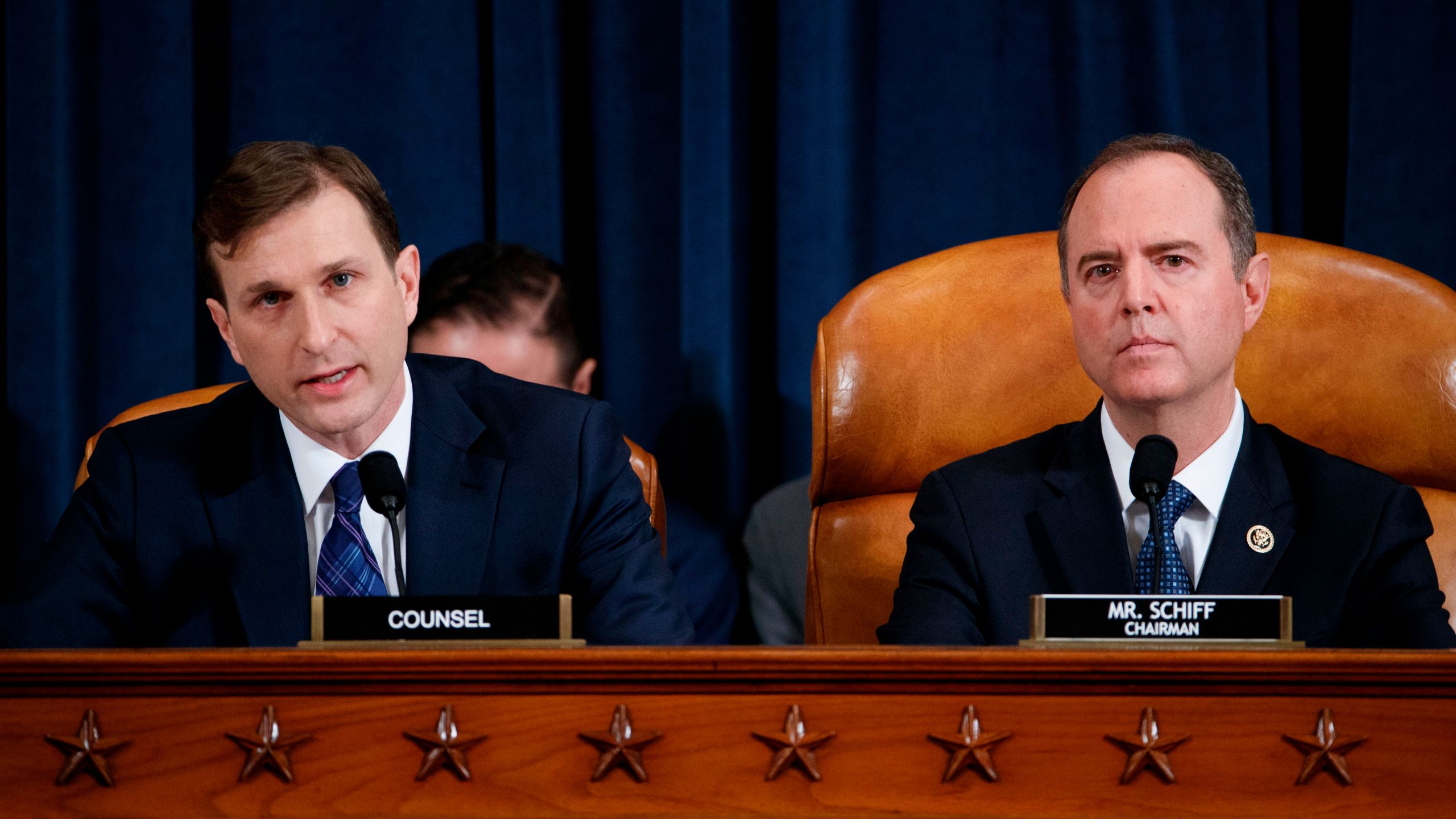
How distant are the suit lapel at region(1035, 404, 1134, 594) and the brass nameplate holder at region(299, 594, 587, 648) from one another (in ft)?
2.18

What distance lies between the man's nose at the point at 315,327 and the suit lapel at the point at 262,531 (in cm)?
18

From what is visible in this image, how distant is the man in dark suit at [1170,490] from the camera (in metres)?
1.43

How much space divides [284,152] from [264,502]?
39 centimetres

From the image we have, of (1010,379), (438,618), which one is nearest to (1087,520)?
(1010,379)

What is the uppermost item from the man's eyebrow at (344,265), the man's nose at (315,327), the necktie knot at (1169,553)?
the man's eyebrow at (344,265)

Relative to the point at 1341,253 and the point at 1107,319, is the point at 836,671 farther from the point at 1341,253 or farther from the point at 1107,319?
the point at 1341,253

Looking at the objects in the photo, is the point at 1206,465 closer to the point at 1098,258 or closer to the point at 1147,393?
the point at 1147,393

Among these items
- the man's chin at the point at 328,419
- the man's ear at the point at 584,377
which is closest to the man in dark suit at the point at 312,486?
the man's chin at the point at 328,419

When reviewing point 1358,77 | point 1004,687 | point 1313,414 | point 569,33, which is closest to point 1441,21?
point 1358,77

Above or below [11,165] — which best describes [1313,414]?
below

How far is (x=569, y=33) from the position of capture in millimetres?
2602

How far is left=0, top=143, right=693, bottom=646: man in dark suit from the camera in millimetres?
1438

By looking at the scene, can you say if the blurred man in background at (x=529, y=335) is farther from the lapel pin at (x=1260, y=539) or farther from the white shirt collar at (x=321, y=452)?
the lapel pin at (x=1260, y=539)

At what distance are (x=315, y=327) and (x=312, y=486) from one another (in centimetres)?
20
